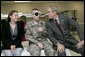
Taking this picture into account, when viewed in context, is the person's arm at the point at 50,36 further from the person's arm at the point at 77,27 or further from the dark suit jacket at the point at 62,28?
the person's arm at the point at 77,27

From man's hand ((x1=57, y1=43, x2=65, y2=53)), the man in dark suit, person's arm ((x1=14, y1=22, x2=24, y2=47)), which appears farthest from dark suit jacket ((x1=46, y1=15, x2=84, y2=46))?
person's arm ((x1=14, y1=22, x2=24, y2=47))

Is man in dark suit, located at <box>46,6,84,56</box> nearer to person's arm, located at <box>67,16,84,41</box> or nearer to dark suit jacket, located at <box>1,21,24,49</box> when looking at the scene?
person's arm, located at <box>67,16,84,41</box>

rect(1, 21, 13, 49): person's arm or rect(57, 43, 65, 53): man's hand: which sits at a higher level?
rect(1, 21, 13, 49): person's arm

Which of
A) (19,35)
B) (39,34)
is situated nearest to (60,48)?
(39,34)

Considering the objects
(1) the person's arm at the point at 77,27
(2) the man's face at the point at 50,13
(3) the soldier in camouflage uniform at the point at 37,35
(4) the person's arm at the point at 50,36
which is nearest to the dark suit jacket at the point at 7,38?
(3) the soldier in camouflage uniform at the point at 37,35

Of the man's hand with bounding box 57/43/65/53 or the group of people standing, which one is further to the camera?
the group of people standing

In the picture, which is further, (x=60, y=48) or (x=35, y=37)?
(x=35, y=37)

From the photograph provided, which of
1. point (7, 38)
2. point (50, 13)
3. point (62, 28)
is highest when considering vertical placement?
point (50, 13)

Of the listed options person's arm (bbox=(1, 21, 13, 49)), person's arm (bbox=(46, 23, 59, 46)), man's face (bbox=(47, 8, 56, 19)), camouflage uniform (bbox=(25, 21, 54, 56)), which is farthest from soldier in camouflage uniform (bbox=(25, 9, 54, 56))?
person's arm (bbox=(1, 21, 13, 49))

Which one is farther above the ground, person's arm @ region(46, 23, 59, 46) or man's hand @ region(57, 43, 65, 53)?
person's arm @ region(46, 23, 59, 46)

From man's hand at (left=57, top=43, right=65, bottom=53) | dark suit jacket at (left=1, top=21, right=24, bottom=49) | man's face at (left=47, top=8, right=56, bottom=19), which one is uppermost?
man's face at (left=47, top=8, right=56, bottom=19)

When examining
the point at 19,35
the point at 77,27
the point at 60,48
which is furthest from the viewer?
the point at 19,35

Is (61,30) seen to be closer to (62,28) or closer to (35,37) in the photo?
(62,28)

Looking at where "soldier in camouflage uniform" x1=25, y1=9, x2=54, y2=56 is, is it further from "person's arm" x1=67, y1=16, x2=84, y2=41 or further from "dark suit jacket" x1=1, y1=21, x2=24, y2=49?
"person's arm" x1=67, y1=16, x2=84, y2=41
